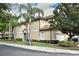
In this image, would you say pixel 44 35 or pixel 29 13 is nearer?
pixel 29 13

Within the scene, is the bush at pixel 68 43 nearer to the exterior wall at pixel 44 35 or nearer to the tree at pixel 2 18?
the exterior wall at pixel 44 35

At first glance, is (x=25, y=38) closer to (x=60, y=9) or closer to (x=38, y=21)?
(x=38, y=21)

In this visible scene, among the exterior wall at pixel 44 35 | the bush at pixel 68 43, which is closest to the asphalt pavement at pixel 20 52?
the bush at pixel 68 43

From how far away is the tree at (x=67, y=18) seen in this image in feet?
43.7

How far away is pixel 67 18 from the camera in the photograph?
13.5 m

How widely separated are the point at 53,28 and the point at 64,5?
0.96 metres

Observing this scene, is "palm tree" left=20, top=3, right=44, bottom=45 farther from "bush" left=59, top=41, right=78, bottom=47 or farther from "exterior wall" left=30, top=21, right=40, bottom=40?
"bush" left=59, top=41, right=78, bottom=47

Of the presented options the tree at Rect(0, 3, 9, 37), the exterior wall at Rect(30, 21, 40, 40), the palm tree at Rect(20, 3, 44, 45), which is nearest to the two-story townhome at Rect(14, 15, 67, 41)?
the exterior wall at Rect(30, 21, 40, 40)

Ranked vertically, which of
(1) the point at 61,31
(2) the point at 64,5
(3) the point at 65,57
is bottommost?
(3) the point at 65,57

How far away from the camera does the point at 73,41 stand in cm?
1339

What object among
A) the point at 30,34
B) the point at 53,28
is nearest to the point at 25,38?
the point at 30,34

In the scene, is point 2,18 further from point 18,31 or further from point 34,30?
point 34,30

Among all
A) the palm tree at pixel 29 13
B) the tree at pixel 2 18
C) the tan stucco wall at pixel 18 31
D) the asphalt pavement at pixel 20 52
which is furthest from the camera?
the tan stucco wall at pixel 18 31

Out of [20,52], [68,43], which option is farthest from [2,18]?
[68,43]
